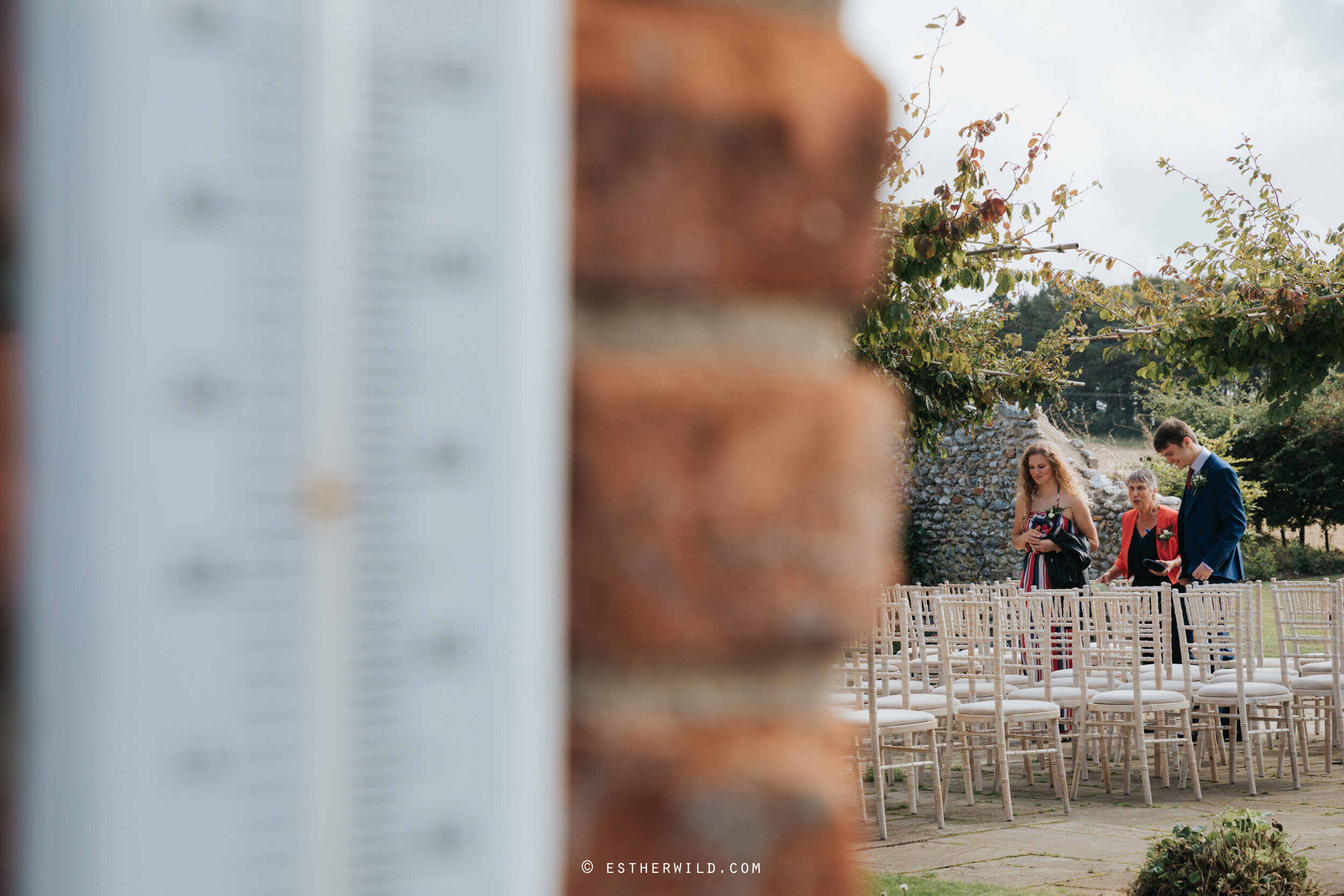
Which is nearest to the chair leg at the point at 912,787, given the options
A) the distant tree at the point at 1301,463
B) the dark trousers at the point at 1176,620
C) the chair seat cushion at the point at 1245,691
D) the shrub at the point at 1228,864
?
the shrub at the point at 1228,864

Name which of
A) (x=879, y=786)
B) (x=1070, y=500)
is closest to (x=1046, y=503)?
(x=1070, y=500)

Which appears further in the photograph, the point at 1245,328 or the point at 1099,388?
the point at 1099,388

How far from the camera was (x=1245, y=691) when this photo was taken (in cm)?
573

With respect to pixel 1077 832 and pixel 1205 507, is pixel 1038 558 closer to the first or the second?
pixel 1205 507

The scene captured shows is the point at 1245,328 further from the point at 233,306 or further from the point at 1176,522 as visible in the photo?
the point at 233,306

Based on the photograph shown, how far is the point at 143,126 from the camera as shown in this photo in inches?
11.4

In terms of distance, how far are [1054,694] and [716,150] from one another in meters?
6.23

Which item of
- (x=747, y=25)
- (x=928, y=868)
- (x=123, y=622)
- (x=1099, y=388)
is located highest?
(x=1099, y=388)

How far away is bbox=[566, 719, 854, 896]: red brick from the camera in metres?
0.38

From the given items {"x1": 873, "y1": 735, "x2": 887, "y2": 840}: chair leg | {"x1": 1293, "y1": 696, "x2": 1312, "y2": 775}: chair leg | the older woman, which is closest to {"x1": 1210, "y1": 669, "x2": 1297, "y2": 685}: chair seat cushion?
{"x1": 1293, "y1": 696, "x2": 1312, "y2": 775}: chair leg

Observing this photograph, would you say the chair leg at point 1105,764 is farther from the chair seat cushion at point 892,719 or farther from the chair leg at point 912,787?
the chair seat cushion at point 892,719

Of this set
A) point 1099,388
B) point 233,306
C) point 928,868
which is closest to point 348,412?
point 233,306

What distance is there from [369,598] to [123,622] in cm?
7

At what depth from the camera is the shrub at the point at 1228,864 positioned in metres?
3.46
